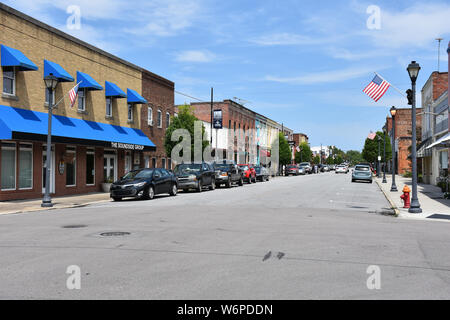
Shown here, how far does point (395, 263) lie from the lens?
283 inches

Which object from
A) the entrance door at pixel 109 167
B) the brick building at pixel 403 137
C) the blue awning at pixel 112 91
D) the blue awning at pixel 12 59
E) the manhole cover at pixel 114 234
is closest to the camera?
the manhole cover at pixel 114 234

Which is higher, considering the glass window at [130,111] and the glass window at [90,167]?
the glass window at [130,111]

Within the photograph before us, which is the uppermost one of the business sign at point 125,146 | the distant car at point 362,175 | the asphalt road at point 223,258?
the business sign at point 125,146

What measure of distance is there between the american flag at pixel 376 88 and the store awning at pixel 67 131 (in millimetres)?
13830

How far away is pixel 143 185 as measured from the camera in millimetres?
20219

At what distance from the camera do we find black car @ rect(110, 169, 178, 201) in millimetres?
19920

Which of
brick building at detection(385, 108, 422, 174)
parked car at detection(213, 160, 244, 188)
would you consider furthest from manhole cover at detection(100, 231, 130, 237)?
brick building at detection(385, 108, 422, 174)

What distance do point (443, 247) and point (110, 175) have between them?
2223 cm

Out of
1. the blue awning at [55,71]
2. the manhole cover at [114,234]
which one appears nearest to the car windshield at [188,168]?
the blue awning at [55,71]

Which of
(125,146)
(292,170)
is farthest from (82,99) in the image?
(292,170)

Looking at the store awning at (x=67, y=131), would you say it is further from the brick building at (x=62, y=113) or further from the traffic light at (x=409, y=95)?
the traffic light at (x=409, y=95)

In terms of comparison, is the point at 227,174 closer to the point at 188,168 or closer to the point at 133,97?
the point at 188,168

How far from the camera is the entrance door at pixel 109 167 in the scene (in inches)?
1075

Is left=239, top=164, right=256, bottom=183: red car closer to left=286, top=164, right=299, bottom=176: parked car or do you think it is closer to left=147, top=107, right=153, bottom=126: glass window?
left=147, top=107, right=153, bottom=126: glass window
